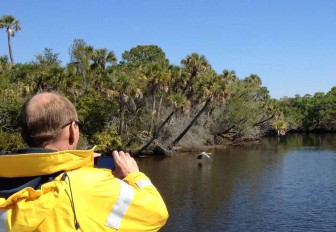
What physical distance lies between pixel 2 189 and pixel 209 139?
5327 centimetres

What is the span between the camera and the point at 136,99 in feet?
142

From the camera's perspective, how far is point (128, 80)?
1544 inches

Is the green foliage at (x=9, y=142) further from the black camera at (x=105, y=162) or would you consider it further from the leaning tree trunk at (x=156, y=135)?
the black camera at (x=105, y=162)

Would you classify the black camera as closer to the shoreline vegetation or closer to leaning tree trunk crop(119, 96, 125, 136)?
the shoreline vegetation

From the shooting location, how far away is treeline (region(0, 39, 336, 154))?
36844 millimetres

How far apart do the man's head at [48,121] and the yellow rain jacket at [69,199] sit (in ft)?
0.69

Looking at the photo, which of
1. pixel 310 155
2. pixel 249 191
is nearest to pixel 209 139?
pixel 310 155

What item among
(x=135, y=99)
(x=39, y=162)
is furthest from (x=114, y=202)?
(x=135, y=99)

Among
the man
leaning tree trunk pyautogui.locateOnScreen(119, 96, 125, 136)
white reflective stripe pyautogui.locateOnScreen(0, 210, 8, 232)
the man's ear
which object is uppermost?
leaning tree trunk pyautogui.locateOnScreen(119, 96, 125, 136)

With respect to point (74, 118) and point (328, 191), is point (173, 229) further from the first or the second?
point (74, 118)

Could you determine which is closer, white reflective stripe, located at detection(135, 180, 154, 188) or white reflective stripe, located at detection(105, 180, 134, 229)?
white reflective stripe, located at detection(105, 180, 134, 229)

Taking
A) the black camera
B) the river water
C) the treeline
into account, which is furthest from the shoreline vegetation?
the black camera

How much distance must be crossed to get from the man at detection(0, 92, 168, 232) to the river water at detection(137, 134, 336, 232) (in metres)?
17.7

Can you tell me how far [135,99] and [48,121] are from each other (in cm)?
4119
